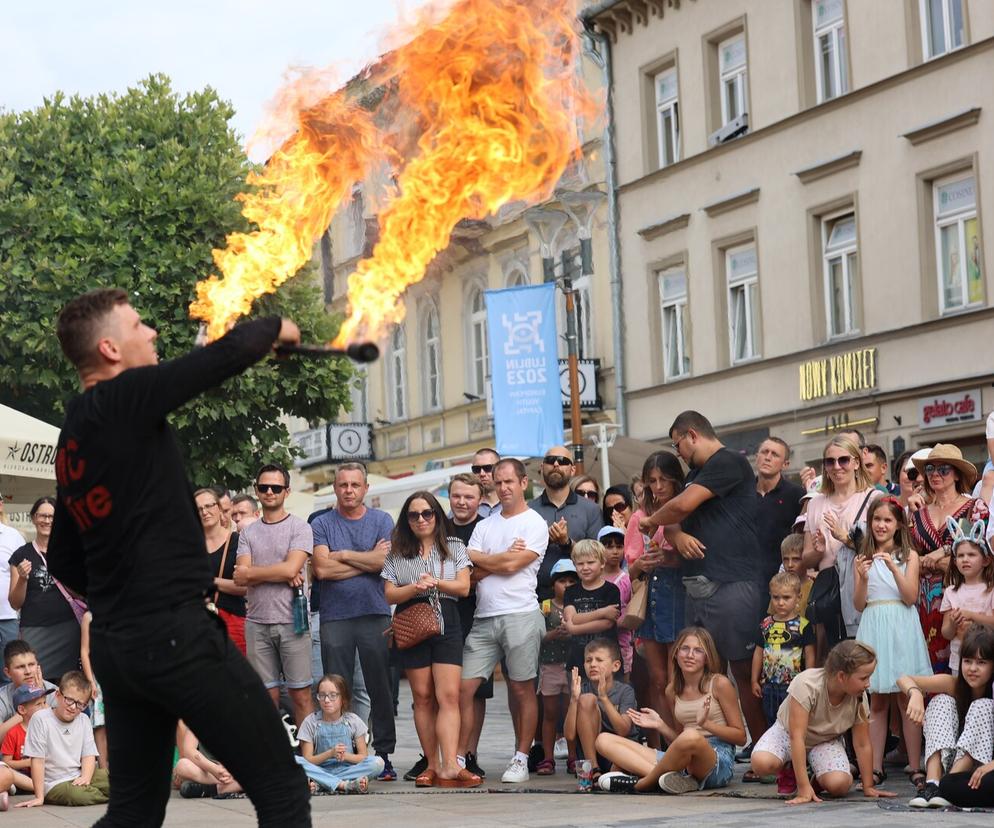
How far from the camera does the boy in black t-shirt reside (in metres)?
10.7

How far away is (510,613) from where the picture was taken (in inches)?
421

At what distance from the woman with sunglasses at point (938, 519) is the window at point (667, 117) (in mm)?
18249

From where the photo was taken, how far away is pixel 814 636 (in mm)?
9852

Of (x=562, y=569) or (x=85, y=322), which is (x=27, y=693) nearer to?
(x=562, y=569)

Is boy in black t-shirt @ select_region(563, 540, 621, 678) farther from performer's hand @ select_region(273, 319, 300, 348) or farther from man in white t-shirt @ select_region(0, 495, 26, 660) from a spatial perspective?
performer's hand @ select_region(273, 319, 300, 348)

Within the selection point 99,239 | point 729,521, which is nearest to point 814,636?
point 729,521

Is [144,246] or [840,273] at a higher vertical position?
[144,246]

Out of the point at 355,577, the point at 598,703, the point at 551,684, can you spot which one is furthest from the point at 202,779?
the point at 598,703

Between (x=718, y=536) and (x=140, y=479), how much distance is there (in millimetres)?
5416

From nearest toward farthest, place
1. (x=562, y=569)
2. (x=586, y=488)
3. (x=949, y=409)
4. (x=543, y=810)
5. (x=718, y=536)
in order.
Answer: (x=543, y=810), (x=718, y=536), (x=562, y=569), (x=586, y=488), (x=949, y=409)

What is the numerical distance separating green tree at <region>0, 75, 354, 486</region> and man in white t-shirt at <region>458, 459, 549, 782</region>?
15.4 m

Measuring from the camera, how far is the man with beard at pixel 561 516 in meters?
11.4

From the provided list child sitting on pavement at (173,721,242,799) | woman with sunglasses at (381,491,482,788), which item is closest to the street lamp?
woman with sunglasses at (381,491,482,788)

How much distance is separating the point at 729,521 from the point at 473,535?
75.7 inches
